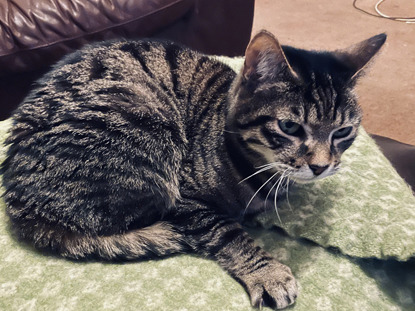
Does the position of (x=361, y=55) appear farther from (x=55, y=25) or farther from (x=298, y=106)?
(x=55, y=25)

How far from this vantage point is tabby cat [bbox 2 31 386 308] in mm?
917

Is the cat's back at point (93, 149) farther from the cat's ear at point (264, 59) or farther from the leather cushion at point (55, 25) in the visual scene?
the leather cushion at point (55, 25)

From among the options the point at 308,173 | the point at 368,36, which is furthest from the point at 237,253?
the point at 368,36

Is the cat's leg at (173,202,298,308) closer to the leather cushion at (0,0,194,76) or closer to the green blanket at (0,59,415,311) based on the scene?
the green blanket at (0,59,415,311)

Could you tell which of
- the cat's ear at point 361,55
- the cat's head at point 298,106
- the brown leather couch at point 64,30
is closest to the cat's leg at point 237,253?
the cat's head at point 298,106

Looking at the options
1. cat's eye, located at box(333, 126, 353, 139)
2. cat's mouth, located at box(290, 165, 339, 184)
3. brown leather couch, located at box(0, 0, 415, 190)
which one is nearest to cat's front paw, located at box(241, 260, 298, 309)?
cat's mouth, located at box(290, 165, 339, 184)

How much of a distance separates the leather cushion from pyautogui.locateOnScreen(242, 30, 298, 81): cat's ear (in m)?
0.77

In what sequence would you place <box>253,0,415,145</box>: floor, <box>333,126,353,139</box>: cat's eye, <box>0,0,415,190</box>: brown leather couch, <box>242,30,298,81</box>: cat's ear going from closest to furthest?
<box>242,30,298,81</box>: cat's ear, <box>333,126,353,139</box>: cat's eye, <box>0,0,415,190</box>: brown leather couch, <box>253,0,415,145</box>: floor

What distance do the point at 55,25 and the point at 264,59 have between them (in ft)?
3.02

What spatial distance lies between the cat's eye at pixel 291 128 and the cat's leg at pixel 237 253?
0.93 ft

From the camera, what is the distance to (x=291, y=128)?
92 centimetres

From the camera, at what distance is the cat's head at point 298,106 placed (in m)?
0.91

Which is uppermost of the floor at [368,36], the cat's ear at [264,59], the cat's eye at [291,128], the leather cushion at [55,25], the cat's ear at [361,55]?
the leather cushion at [55,25]

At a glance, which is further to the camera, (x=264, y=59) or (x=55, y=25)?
(x=55, y=25)
